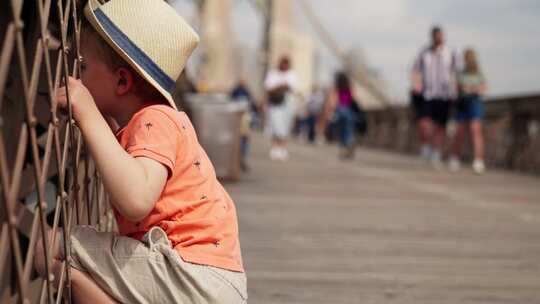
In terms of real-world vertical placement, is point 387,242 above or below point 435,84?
above

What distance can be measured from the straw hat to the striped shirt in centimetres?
984

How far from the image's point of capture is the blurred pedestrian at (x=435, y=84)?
11695mm

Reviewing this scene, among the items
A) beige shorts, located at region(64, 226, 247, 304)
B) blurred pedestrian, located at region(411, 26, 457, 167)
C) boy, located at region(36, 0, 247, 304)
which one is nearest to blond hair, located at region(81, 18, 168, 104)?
boy, located at region(36, 0, 247, 304)

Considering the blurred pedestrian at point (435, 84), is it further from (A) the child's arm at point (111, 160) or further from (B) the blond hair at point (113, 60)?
(A) the child's arm at point (111, 160)

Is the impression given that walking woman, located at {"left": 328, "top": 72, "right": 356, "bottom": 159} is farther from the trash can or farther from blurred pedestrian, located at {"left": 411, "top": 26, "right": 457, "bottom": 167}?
the trash can

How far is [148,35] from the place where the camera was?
1978 mm

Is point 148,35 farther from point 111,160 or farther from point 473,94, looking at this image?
point 473,94

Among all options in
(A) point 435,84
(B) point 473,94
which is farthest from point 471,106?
(A) point 435,84

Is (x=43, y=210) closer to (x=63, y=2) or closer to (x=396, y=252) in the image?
(x=63, y=2)

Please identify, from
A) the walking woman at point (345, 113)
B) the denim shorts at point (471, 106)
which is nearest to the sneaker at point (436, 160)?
the denim shorts at point (471, 106)

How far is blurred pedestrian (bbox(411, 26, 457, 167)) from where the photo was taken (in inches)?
460

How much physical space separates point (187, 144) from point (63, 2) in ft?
1.10

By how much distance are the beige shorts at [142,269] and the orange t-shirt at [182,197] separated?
0.03 metres

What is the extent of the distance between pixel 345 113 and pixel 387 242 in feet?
39.2
